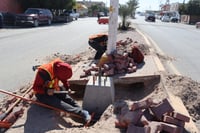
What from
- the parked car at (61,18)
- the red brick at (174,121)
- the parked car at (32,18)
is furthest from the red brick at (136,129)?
the parked car at (61,18)

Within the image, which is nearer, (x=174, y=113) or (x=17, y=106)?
(x=174, y=113)

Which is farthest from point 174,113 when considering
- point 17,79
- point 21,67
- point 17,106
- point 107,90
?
point 21,67

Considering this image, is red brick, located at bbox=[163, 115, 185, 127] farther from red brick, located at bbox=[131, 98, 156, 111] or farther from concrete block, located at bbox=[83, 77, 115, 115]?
concrete block, located at bbox=[83, 77, 115, 115]

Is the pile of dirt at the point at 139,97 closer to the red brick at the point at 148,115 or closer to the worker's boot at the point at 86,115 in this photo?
the worker's boot at the point at 86,115

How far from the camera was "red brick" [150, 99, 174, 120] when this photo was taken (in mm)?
4395

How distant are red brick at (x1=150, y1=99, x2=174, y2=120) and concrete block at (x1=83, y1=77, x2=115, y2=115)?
1.53m

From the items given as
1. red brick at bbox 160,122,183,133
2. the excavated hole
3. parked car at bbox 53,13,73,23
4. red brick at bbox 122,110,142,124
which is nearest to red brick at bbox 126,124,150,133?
red brick at bbox 122,110,142,124

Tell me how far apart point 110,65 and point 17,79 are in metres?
2.45

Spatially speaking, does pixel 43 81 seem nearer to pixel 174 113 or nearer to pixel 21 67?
pixel 174 113

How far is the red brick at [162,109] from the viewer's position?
439cm

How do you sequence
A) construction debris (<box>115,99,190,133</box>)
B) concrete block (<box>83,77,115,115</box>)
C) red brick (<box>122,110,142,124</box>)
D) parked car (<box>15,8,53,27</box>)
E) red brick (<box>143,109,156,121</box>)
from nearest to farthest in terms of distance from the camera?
construction debris (<box>115,99,190,133</box>) < red brick (<box>122,110,142,124</box>) < red brick (<box>143,109,156,121</box>) < concrete block (<box>83,77,115,115</box>) < parked car (<box>15,8,53,27</box>)

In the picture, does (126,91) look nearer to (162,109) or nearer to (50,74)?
(50,74)

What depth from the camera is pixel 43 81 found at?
5336 mm

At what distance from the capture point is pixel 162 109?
4.42 meters
